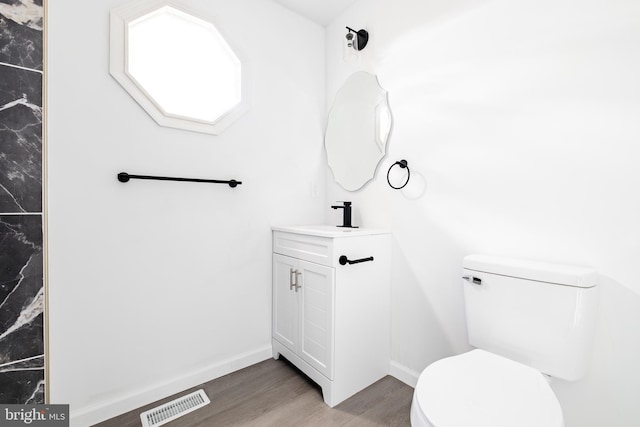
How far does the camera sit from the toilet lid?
2.41 ft

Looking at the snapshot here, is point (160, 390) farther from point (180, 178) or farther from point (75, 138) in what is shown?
point (75, 138)

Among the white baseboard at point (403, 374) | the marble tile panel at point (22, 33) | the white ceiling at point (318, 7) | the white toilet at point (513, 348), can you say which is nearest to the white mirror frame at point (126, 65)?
the marble tile panel at point (22, 33)

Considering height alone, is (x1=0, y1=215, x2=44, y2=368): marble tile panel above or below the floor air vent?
above

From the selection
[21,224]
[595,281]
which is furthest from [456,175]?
[21,224]

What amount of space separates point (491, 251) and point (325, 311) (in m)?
0.84

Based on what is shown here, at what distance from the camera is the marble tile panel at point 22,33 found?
1.09 m

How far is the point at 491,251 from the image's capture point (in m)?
1.31

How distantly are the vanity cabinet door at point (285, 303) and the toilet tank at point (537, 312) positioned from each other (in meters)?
0.98

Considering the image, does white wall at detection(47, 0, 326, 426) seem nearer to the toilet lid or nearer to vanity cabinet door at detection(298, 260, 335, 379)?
vanity cabinet door at detection(298, 260, 335, 379)

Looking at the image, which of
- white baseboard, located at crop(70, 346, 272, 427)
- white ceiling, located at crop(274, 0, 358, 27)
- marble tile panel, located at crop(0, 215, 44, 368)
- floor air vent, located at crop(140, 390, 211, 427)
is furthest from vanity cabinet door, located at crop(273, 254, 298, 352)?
white ceiling, located at crop(274, 0, 358, 27)

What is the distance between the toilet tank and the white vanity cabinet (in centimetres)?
55

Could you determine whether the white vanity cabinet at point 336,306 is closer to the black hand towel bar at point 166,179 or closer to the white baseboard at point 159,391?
the white baseboard at point 159,391

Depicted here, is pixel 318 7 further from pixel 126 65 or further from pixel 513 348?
pixel 513 348

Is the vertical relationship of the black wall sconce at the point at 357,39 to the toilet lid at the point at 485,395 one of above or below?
above
